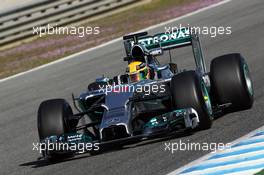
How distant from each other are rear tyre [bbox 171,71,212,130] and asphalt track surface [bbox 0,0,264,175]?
10.3 inches

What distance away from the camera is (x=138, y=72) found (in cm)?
1114

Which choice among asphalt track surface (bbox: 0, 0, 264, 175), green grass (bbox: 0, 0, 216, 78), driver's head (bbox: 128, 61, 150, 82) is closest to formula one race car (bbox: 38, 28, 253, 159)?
driver's head (bbox: 128, 61, 150, 82)

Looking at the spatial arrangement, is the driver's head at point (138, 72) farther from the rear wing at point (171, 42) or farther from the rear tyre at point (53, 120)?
the rear tyre at point (53, 120)

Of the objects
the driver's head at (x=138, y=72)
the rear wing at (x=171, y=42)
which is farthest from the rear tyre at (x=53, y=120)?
the rear wing at (x=171, y=42)

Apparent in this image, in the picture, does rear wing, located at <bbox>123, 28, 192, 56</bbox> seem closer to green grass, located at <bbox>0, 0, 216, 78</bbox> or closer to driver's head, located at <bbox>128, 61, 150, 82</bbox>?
driver's head, located at <bbox>128, 61, 150, 82</bbox>

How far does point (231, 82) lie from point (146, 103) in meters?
1.20

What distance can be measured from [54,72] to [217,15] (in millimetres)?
6057

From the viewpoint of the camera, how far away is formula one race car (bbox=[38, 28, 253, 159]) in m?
9.84

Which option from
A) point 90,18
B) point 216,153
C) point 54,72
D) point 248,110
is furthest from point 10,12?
point 216,153

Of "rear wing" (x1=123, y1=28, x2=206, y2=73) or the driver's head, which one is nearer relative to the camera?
the driver's head

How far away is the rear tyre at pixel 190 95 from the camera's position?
9.93 m

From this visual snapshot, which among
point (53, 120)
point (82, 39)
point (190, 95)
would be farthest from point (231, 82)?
point (82, 39)

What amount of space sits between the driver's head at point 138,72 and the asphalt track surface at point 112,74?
1.19 metres

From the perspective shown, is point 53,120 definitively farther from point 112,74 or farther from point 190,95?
point 112,74
